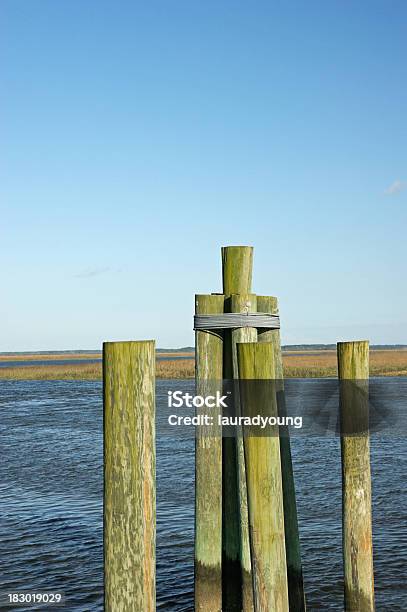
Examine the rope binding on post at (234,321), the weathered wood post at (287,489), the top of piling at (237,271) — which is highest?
the top of piling at (237,271)

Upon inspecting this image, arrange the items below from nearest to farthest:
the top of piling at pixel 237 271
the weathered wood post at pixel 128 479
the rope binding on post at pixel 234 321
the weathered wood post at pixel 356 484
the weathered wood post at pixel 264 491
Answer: the weathered wood post at pixel 128 479 → the weathered wood post at pixel 264 491 → the weathered wood post at pixel 356 484 → the rope binding on post at pixel 234 321 → the top of piling at pixel 237 271

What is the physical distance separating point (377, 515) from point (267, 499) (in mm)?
8145

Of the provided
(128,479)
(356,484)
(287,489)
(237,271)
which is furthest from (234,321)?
(128,479)

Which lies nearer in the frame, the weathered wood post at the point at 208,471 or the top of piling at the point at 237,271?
the weathered wood post at the point at 208,471

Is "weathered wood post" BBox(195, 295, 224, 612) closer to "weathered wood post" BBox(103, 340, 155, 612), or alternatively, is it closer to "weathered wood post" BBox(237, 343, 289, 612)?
"weathered wood post" BBox(237, 343, 289, 612)

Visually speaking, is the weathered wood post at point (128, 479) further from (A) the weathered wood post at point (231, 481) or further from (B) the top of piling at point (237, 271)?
(B) the top of piling at point (237, 271)

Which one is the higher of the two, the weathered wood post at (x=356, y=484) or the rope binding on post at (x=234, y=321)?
the rope binding on post at (x=234, y=321)

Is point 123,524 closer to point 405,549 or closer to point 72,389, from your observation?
point 405,549

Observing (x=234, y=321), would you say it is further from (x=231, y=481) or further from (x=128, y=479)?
(x=128, y=479)

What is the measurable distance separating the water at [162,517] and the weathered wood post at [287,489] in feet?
6.24

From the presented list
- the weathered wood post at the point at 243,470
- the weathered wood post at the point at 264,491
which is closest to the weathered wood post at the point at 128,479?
the weathered wood post at the point at 264,491

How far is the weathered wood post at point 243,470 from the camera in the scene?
238 inches

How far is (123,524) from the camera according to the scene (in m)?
4.21

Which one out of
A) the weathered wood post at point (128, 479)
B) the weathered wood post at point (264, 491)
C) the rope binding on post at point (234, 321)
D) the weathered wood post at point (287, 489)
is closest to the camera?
the weathered wood post at point (128, 479)
